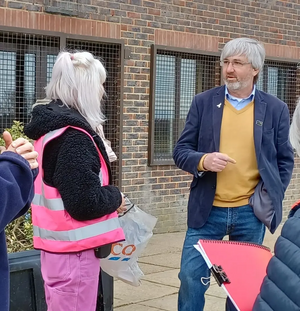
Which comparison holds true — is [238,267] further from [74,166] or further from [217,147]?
[217,147]

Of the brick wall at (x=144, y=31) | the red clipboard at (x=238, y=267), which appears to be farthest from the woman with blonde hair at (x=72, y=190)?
the brick wall at (x=144, y=31)

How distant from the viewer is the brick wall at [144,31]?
7.66 metres

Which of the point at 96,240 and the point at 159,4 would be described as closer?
the point at 96,240

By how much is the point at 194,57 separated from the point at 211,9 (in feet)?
2.43

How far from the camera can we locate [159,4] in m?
8.80

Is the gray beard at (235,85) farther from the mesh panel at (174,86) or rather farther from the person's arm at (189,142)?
the mesh panel at (174,86)

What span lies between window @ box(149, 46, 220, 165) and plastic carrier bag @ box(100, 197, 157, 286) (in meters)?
4.69

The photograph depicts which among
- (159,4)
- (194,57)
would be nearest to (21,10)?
(159,4)

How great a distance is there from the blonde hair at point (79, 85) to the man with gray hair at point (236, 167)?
36.6 inches

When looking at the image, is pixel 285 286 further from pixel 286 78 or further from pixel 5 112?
pixel 286 78

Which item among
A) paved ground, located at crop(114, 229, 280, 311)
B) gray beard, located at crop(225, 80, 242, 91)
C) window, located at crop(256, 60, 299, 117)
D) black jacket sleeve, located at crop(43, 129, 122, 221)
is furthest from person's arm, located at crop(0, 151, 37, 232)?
window, located at crop(256, 60, 299, 117)

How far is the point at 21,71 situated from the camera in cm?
759

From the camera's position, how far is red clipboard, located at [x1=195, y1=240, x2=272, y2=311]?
9.18ft

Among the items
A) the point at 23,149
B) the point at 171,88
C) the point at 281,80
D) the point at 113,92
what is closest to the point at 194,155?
the point at 23,149
